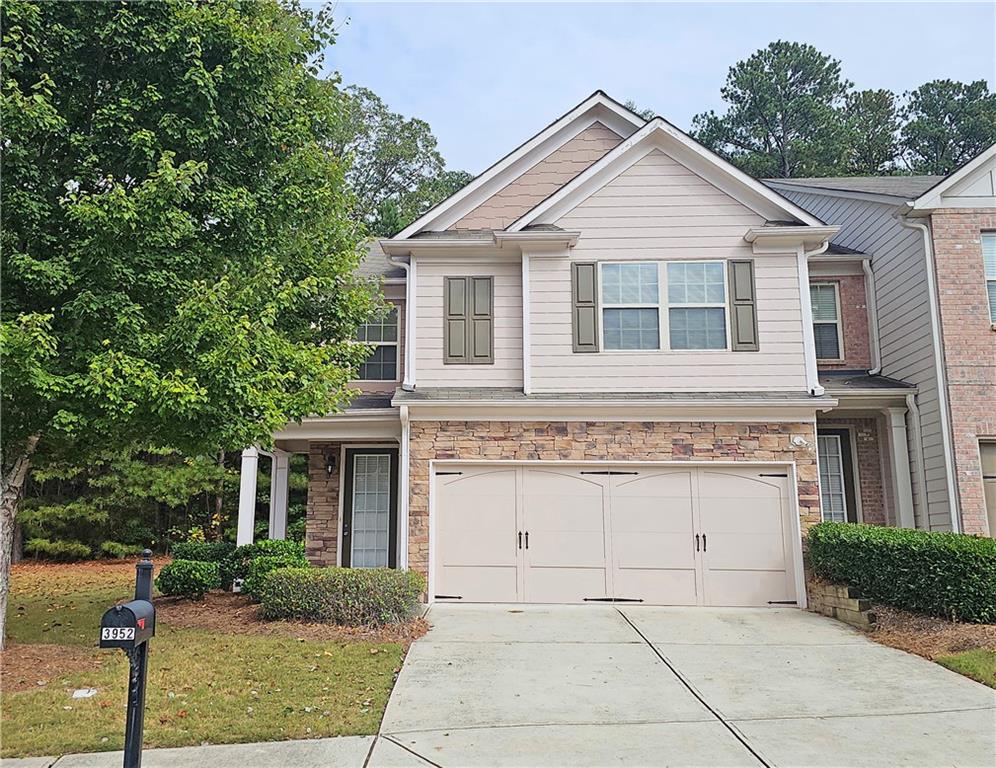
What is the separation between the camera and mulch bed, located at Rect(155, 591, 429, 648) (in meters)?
8.51

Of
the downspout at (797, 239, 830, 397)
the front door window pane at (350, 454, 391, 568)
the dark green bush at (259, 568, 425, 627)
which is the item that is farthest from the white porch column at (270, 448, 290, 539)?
the downspout at (797, 239, 830, 397)

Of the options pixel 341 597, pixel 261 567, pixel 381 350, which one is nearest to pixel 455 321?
pixel 381 350

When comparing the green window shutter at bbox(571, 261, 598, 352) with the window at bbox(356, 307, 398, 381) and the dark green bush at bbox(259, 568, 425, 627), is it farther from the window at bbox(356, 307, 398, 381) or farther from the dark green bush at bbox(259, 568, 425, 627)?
the dark green bush at bbox(259, 568, 425, 627)

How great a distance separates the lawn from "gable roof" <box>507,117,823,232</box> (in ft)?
22.1

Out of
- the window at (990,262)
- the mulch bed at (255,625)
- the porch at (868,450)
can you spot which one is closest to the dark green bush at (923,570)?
the porch at (868,450)

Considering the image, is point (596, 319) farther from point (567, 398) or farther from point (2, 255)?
point (2, 255)

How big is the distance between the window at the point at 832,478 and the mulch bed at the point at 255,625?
747 cm

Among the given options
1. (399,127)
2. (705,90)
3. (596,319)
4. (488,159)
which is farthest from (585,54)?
(705,90)

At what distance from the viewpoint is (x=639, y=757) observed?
5125 mm

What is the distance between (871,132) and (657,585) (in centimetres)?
3103

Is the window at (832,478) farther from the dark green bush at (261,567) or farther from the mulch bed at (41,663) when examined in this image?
the mulch bed at (41,663)

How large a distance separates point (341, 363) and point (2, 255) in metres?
4.99

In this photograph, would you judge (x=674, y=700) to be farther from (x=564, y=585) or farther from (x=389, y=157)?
(x=389, y=157)

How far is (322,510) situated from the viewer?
1320 cm
